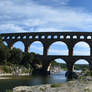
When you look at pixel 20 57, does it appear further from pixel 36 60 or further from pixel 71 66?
pixel 71 66

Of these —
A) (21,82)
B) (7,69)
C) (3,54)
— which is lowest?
(21,82)

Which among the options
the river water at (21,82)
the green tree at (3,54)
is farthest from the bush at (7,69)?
the river water at (21,82)

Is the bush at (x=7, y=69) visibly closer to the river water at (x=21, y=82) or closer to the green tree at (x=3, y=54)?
the green tree at (x=3, y=54)

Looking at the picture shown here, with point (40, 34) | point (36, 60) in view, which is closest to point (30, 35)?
point (40, 34)

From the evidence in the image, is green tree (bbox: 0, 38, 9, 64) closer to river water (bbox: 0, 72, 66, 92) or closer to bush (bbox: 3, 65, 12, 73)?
bush (bbox: 3, 65, 12, 73)

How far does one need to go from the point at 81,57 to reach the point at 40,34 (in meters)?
16.0

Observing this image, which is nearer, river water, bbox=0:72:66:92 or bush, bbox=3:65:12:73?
river water, bbox=0:72:66:92

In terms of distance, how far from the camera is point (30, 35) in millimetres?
77562

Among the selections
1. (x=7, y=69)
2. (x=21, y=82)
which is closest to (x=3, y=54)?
(x=7, y=69)

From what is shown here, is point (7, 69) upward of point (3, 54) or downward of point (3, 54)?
downward

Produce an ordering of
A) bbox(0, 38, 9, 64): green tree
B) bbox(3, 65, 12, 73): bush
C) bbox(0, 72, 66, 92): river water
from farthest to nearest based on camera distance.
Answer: bbox(0, 38, 9, 64): green tree, bbox(3, 65, 12, 73): bush, bbox(0, 72, 66, 92): river water

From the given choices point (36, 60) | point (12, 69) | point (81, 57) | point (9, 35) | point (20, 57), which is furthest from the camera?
point (9, 35)

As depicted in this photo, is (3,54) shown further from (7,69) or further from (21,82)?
(21,82)

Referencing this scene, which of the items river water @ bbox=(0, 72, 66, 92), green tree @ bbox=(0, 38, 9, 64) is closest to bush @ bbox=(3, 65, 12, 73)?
green tree @ bbox=(0, 38, 9, 64)
